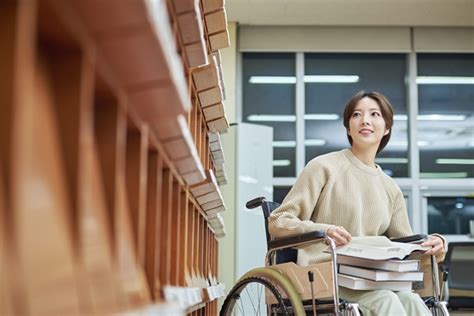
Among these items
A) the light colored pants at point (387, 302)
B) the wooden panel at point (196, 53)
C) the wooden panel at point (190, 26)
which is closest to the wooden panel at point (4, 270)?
the wooden panel at point (190, 26)

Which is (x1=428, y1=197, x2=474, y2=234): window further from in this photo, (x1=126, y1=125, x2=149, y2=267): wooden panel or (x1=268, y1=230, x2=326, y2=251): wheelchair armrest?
(x1=126, y1=125, x2=149, y2=267): wooden panel

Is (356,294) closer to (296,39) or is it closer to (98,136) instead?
(98,136)

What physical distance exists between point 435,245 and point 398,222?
0.27 m

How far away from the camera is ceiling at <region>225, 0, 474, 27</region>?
22.7 feet

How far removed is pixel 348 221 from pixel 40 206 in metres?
2.24

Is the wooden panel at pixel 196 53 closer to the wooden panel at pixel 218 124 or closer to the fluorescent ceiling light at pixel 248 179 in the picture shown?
the wooden panel at pixel 218 124

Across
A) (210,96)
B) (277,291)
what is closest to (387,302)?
(277,291)

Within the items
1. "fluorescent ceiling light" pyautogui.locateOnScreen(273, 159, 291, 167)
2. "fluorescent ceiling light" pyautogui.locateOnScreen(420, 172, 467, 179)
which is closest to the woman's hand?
"fluorescent ceiling light" pyautogui.locateOnScreen(273, 159, 291, 167)

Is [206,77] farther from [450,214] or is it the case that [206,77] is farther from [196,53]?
[450,214]

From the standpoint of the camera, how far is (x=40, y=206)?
75 cm

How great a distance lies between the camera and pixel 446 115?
771cm

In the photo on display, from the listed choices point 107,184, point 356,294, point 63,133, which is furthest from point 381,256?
point 63,133

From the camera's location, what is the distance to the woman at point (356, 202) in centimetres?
258

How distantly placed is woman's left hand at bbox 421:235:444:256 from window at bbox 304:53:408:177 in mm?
4835
